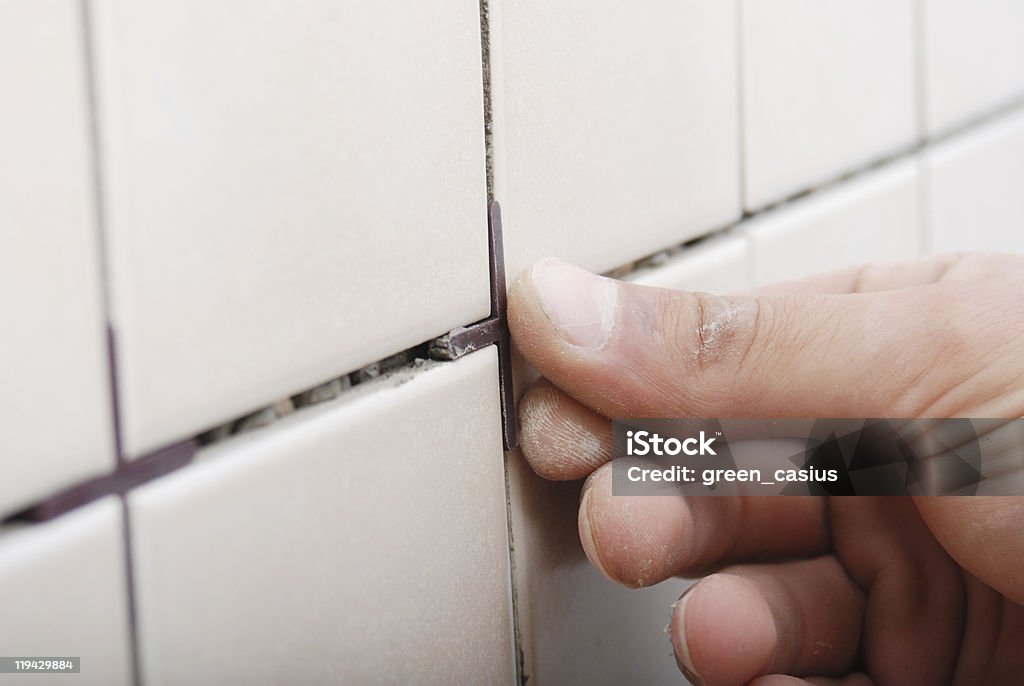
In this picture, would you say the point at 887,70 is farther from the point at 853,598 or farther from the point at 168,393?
the point at 168,393

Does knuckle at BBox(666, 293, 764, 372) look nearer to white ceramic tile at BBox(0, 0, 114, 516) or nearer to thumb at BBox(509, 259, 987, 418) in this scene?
thumb at BBox(509, 259, 987, 418)

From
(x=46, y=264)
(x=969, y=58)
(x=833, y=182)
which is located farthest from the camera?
(x=969, y=58)

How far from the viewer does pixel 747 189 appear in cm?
48

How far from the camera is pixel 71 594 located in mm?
213

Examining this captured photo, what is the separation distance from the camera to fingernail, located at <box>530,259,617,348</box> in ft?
1.07

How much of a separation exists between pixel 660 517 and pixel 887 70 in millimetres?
353

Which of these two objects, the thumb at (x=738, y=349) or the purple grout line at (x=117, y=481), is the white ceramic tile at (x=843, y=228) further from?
the purple grout line at (x=117, y=481)

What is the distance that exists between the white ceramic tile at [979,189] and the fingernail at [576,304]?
0.37m

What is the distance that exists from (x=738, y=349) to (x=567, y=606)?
125 mm

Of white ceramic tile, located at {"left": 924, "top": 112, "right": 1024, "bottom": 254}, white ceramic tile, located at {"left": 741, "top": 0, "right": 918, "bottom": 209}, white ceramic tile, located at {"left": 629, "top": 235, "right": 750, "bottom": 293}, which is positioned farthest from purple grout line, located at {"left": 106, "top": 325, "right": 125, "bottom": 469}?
white ceramic tile, located at {"left": 924, "top": 112, "right": 1024, "bottom": 254}

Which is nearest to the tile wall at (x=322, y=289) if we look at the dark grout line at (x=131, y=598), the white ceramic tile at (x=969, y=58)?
the dark grout line at (x=131, y=598)

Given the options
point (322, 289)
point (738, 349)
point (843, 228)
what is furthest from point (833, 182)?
point (322, 289)

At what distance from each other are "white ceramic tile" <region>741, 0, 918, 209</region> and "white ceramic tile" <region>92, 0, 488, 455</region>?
0.67 feet

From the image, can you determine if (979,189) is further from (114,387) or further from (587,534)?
(114,387)
